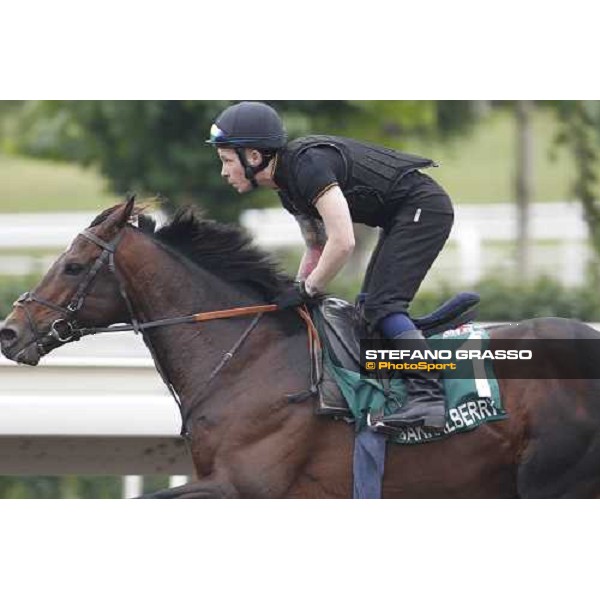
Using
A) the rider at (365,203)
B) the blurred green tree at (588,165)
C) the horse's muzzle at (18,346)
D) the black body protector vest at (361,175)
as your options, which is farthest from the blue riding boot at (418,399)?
the blurred green tree at (588,165)

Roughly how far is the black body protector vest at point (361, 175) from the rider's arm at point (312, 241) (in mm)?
178

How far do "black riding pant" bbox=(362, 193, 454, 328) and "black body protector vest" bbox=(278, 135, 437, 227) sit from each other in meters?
0.09

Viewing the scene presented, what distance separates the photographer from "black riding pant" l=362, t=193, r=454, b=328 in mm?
5234

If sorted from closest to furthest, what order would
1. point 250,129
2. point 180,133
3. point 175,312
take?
1. point 250,129
2. point 175,312
3. point 180,133

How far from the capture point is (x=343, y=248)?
5.08 metres

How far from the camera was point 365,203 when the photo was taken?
5301 mm

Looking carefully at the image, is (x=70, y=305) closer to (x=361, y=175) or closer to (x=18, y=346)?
(x=18, y=346)

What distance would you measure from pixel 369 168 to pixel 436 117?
9.73m

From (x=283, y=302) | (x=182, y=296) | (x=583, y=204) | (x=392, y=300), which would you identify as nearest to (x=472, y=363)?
(x=392, y=300)

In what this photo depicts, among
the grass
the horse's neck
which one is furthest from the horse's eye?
the grass

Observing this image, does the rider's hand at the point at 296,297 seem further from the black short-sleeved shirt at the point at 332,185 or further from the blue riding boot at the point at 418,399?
the blue riding boot at the point at 418,399

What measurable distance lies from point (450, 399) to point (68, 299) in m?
1.52

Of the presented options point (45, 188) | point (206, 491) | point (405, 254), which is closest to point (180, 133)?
point (405, 254)

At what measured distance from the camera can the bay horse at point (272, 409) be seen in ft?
17.1
